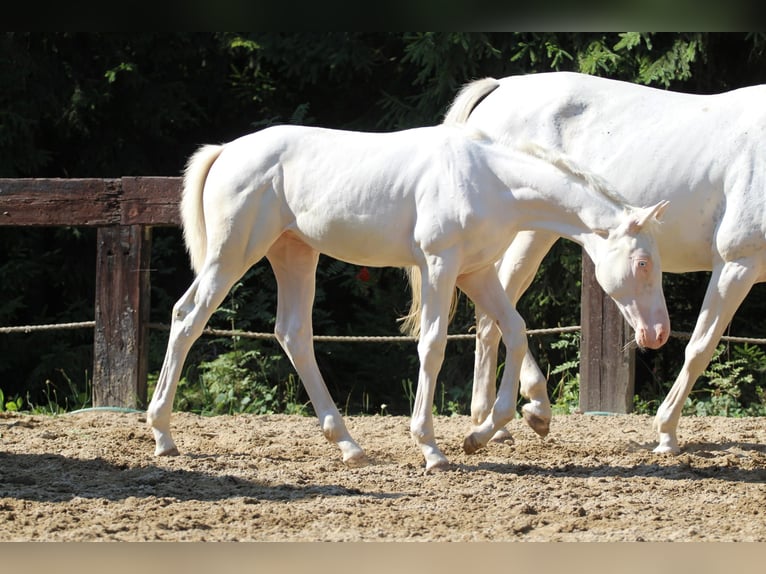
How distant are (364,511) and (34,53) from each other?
22.4ft

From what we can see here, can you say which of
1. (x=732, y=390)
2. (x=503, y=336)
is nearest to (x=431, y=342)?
(x=503, y=336)

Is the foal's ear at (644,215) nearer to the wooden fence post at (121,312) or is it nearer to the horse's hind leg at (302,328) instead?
the horse's hind leg at (302,328)

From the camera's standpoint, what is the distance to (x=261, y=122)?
8781mm

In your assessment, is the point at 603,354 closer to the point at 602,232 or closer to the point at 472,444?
the point at 472,444

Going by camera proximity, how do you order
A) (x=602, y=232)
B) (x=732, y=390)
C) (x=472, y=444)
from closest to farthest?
1. (x=602, y=232)
2. (x=472, y=444)
3. (x=732, y=390)

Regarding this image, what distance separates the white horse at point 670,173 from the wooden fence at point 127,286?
1.27 m

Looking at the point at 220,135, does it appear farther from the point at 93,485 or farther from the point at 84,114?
the point at 93,485

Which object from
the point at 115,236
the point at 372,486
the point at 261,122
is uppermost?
the point at 261,122

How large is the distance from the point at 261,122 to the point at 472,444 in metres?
4.61

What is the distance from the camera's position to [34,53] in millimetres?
9250

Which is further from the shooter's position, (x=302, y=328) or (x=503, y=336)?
(x=302, y=328)

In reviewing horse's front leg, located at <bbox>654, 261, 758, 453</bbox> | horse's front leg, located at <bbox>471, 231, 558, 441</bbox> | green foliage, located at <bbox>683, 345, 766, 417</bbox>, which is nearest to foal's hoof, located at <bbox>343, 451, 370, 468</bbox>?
horse's front leg, located at <bbox>471, 231, 558, 441</bbox>

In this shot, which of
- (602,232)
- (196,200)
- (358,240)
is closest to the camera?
(602,232)

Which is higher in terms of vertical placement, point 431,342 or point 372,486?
point 431,342
